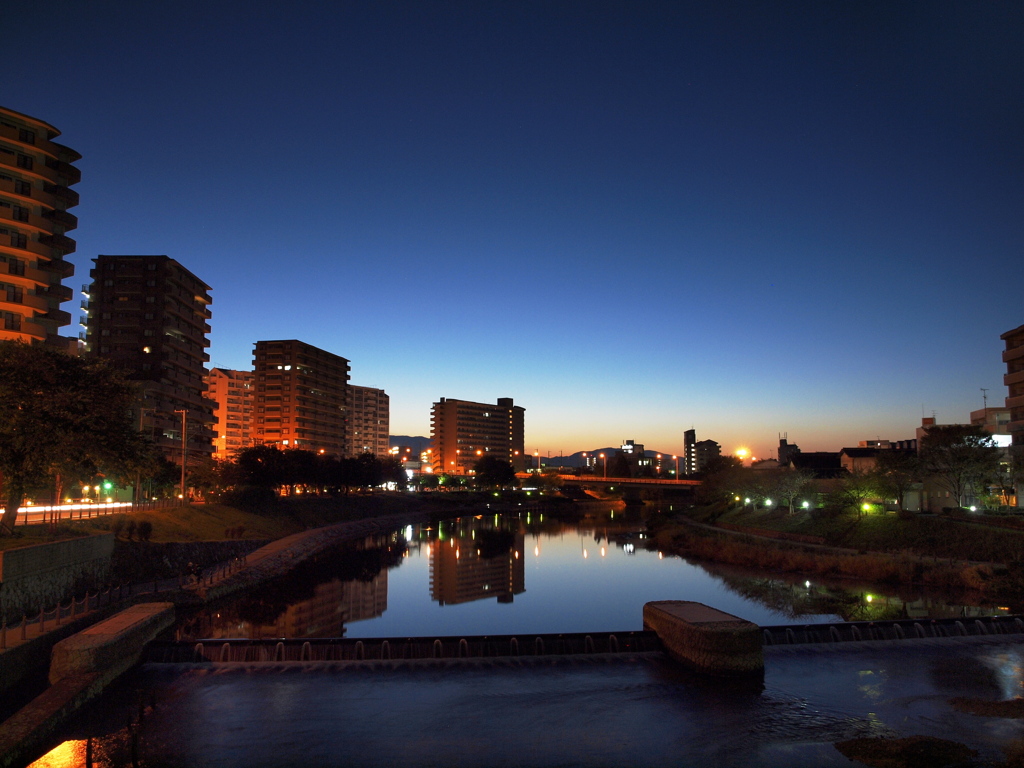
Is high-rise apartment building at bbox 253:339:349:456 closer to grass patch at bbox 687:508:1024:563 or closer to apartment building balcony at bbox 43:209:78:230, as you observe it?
apartment building balcony at bbox 43:209:78:230

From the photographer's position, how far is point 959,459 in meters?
59.9

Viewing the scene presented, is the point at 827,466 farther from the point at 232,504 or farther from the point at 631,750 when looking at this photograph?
the point at 631,750

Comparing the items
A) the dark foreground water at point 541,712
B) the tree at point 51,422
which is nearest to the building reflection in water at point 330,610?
the dark foreground water at point 541,712

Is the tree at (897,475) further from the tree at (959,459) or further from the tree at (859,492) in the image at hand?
the tree at (959,459)

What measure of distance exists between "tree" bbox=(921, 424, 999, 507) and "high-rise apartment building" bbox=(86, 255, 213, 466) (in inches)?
3690

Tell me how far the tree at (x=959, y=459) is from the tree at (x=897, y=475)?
1.12 metres

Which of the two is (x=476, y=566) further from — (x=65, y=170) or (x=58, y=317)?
(x=65, y=170)

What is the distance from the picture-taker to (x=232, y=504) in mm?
74062

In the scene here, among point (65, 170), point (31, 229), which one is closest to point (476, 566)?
point (31, 229)

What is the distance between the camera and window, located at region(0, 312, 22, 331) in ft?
217

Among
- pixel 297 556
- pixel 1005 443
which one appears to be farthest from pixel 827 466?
pixel 297 556

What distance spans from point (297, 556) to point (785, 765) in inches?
2143

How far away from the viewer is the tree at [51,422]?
3488 cm

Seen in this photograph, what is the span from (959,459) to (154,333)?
339 feet
